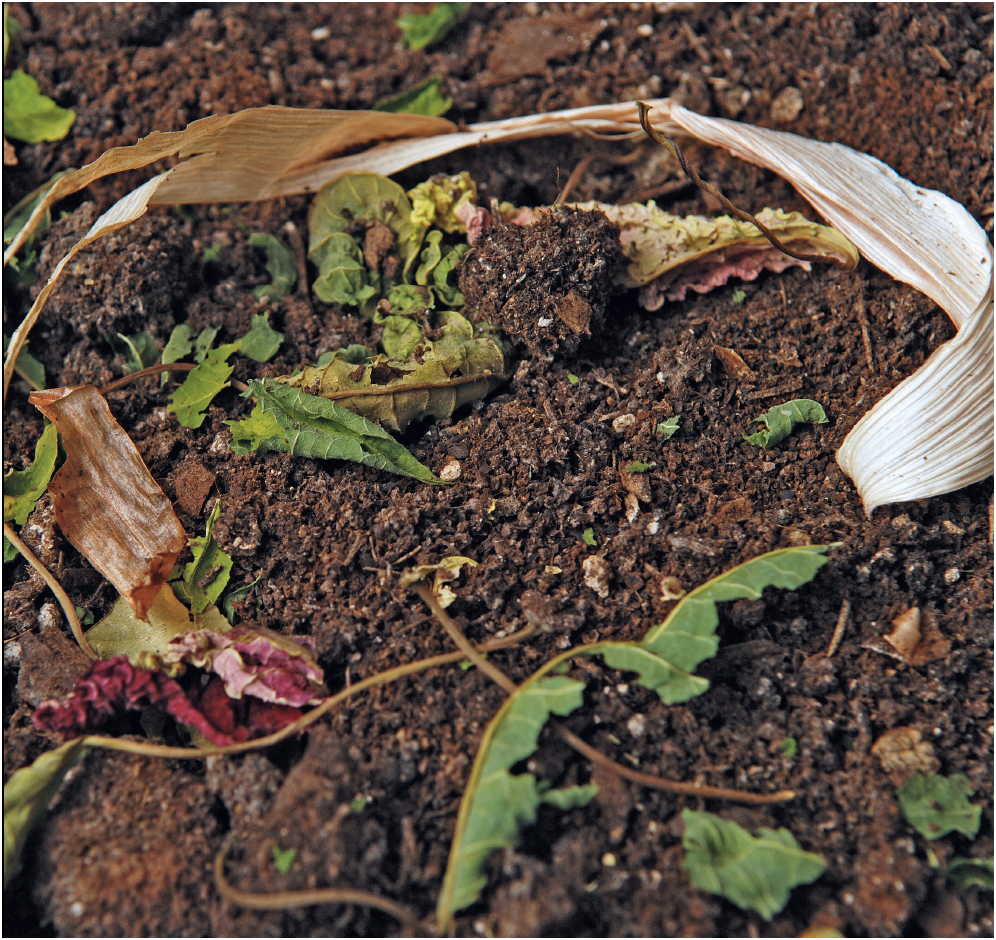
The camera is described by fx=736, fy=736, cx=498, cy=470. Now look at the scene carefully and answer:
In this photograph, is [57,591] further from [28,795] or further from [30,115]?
[30,115]

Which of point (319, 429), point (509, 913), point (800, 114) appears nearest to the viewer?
point (509, 913)

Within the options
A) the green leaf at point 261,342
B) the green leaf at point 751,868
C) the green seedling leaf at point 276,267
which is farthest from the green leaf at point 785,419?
the green seedling leaf at point 276,267

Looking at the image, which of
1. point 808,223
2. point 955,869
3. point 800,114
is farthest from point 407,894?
point 800,114

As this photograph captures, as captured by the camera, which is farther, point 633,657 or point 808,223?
point 808,223

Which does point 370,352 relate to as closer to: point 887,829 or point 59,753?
point 59,753

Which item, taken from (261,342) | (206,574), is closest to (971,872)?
(206,574)

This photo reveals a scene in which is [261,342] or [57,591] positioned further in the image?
[261,342]

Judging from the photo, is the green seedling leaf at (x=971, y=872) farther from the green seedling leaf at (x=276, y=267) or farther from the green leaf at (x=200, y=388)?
the green seedling leaf at (x=276, y=267)
